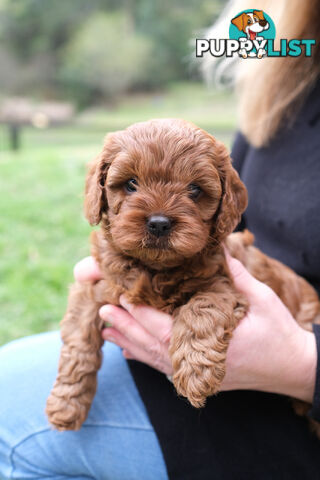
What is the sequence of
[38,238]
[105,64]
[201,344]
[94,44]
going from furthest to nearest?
[105,64] < [94,44] < [38,238] < [201,344]

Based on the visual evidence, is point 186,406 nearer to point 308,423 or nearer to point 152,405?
point 152,405

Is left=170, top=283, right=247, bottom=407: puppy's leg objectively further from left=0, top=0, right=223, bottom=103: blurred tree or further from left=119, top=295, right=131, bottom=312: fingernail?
left=0, top=0, right=223, bottom=103: blurred tree

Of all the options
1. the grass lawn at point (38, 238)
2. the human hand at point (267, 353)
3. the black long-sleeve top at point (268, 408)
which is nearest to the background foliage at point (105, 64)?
the grass lawn at point (38, 238)

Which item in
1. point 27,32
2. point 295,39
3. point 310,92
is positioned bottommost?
point 310,92

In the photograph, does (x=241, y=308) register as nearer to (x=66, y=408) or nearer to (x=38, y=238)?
(x=66, y=408)

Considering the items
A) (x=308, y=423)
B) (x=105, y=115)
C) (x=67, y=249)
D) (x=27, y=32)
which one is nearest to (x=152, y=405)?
(x=308, y=423)

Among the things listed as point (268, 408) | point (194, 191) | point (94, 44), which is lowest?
point (268, 408)

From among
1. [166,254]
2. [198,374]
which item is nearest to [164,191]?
[166,254]
